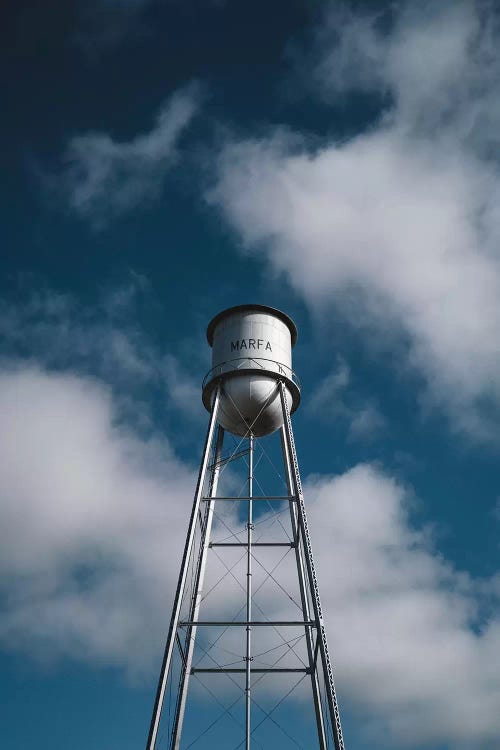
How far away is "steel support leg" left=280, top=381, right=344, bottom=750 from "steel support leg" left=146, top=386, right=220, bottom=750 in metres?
2.02

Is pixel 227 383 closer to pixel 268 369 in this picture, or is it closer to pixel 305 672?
pixel 268 369

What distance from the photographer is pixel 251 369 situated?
18.8 meters

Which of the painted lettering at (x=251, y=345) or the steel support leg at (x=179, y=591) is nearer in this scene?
the steel support leg at (x=179, y=591)

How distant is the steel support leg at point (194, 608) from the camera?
15945mm

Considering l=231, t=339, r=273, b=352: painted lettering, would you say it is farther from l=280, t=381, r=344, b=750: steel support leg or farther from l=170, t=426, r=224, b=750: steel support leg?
l=170, t=426, r=224, b=750: steel support leg

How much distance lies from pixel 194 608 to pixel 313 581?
3063 millimetres

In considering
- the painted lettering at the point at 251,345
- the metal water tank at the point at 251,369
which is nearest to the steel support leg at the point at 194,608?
the metal water tank at the point at 251,369

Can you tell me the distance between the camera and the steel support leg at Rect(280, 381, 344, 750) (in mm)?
14547

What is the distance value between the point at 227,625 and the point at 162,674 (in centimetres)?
189

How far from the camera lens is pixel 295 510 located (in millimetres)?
18000

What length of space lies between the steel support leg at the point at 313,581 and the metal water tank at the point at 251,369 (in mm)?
415

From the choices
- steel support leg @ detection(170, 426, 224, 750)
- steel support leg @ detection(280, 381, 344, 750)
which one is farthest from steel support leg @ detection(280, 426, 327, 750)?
steel support leg @ detection(170, 426, 224, 750)

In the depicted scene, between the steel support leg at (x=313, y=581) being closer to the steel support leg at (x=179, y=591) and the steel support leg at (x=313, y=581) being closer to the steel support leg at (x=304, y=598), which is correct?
the steel support leg at (x=304, y=598)

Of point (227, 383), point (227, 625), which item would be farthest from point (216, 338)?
point (227, 625)
